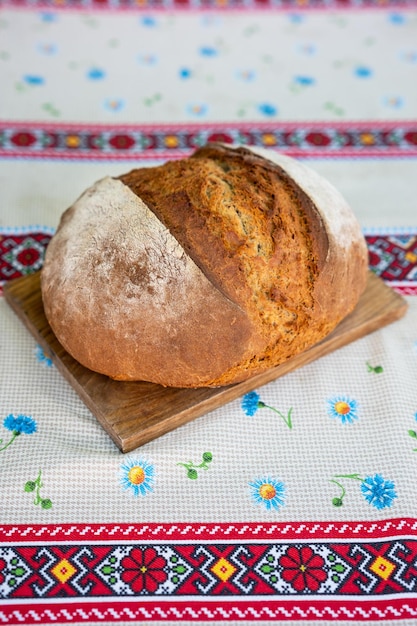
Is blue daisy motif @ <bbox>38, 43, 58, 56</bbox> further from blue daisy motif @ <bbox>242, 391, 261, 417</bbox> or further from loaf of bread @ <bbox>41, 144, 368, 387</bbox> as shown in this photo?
blue daisy motif @ <bbox>242, 391, 261, 417</bbox>

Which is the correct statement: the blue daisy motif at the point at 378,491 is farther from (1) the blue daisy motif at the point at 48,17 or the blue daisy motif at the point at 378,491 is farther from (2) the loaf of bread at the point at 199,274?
(1) the blue daisy motif at the point at 48,17

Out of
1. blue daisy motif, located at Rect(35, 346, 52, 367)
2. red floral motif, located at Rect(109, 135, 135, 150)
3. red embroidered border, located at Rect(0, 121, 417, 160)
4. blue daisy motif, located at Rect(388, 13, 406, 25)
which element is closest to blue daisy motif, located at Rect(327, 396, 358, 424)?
blue daisy motif, located at Rect(35, 346, 52, 367)

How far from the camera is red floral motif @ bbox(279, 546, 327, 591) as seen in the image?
1346 mm

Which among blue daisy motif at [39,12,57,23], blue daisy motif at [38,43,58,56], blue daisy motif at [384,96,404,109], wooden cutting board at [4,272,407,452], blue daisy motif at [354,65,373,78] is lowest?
wooden cutting board at [4,272,407,452]

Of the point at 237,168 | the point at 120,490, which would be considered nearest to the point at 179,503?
the point at 120,490

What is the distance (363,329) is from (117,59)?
1492 mm

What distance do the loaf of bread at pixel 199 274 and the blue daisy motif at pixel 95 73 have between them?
3.60 feet

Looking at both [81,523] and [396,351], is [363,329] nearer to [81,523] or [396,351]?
[396,351]

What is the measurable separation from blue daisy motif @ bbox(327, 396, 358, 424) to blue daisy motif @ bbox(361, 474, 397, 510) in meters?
0.15

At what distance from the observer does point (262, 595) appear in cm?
133

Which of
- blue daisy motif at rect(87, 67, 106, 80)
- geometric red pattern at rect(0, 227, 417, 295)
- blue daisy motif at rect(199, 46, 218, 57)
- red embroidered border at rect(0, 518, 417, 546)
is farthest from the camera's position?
blue daisy motif at rect(199, 46, 218, 57)

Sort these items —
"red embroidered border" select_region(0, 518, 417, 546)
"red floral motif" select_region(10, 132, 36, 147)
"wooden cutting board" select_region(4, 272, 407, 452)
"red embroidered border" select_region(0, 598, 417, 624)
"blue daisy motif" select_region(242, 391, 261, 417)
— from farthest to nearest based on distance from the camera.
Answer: "red floral motif" select_region(10, 132, 36, 147) → "blue daisy motif" select_region(242, 391, 261, 417) → "wooden cutting board" select_region(4, 272, 407, 452) → "red embroidered border" select_region(0, 518, 417, 546) → "red embroidered border" select_region(0, 598, 417, 624)

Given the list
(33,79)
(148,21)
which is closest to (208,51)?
(148,21)

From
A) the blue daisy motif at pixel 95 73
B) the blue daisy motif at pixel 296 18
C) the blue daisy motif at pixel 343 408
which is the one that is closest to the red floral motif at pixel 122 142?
the blue daisy motif at pixel 95 73
